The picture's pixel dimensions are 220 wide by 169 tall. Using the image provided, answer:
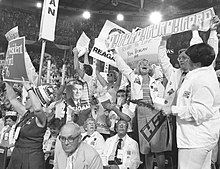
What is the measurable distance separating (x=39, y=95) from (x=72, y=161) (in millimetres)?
799

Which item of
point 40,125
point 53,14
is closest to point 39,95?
point 40,125

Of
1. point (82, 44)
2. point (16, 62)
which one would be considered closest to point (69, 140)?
point (16, 62)

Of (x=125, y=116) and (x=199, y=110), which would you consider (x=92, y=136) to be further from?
(x=199, y=110)

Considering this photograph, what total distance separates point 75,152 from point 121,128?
144 cm

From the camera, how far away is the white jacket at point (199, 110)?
90.7 inches

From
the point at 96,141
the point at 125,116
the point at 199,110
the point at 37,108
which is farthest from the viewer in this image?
the point at 96,141

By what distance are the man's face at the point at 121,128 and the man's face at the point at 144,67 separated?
0.68 m

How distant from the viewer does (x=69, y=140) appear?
2.52 meters

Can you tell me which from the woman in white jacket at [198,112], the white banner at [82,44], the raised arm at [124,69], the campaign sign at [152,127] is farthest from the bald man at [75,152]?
the white banner at [82,44]

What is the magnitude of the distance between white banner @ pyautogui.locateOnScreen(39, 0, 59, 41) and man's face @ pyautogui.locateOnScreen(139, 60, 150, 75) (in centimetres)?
103

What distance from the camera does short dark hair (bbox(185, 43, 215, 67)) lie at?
2406 mm

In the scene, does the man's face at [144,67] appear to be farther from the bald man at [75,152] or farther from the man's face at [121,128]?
the bald man at [75,152]

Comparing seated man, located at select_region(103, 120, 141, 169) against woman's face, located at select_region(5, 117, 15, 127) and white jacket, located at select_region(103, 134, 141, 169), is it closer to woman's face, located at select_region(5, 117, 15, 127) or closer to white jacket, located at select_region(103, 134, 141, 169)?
white jacket, located at select_region(103, 134, 141, 169)

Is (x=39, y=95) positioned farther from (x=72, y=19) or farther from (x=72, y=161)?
(x=72, y=19)
